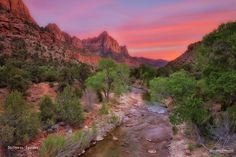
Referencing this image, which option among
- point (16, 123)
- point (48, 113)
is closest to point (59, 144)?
point (16, 123)

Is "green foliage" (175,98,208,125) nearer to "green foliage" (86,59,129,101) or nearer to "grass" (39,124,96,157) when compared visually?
"grass" (39,124,96,157)

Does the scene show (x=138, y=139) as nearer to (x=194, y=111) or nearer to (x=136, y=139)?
(x=136, y=139)

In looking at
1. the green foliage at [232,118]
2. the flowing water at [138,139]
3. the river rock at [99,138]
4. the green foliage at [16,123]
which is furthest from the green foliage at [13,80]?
the green foliage at [232,118]

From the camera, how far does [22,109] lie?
21656 mm

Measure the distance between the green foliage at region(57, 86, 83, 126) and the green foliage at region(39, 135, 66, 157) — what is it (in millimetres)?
9070

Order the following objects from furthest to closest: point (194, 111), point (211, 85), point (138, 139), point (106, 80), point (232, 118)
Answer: point (106, 80) → point (138, 139) → point (211, 85) → point (194, 111) → point (232, 118)

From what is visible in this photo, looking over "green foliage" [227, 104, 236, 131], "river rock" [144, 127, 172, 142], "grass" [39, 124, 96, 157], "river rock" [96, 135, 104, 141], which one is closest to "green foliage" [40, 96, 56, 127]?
"river rock" [96, 135, 104, 141]

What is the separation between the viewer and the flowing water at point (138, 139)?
23828 mm

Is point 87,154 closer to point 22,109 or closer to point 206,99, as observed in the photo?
point 22,109

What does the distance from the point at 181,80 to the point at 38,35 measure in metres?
106

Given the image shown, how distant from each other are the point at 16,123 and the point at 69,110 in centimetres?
Result: 828

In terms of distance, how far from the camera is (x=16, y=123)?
20734mm

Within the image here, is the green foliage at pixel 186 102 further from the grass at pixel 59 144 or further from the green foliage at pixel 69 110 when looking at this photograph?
the green foliage at pixel 69 110

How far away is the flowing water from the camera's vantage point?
23828 millimetres
